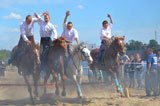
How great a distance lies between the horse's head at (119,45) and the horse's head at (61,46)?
93.3 inches

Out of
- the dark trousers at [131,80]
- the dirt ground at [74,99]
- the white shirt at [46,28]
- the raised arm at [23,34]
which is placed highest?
the white shirt at [46,28]

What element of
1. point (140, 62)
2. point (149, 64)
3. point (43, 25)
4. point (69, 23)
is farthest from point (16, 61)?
point (140, 62)

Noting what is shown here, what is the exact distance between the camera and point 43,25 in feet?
31.1

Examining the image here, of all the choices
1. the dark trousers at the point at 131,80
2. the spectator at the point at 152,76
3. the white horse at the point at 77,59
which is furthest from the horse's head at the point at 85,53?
the dark trousers at the point at 131,80

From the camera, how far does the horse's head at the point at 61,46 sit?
838 cm

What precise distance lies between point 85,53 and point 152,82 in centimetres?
352

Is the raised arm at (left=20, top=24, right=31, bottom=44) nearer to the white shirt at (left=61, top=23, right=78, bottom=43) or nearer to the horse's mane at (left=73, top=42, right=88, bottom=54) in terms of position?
the horse's mane at (left=73, top=42, right=88, bottom=54)

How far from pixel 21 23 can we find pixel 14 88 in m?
4.42

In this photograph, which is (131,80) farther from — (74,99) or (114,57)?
(74,99)

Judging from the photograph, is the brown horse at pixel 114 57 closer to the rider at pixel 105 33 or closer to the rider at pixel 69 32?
the rider at pixel 105 33

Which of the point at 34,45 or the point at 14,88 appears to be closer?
the point at 34,45

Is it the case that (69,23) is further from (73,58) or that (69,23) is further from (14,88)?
(14,88)

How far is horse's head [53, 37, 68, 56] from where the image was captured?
838 cm

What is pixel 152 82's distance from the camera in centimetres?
1034
